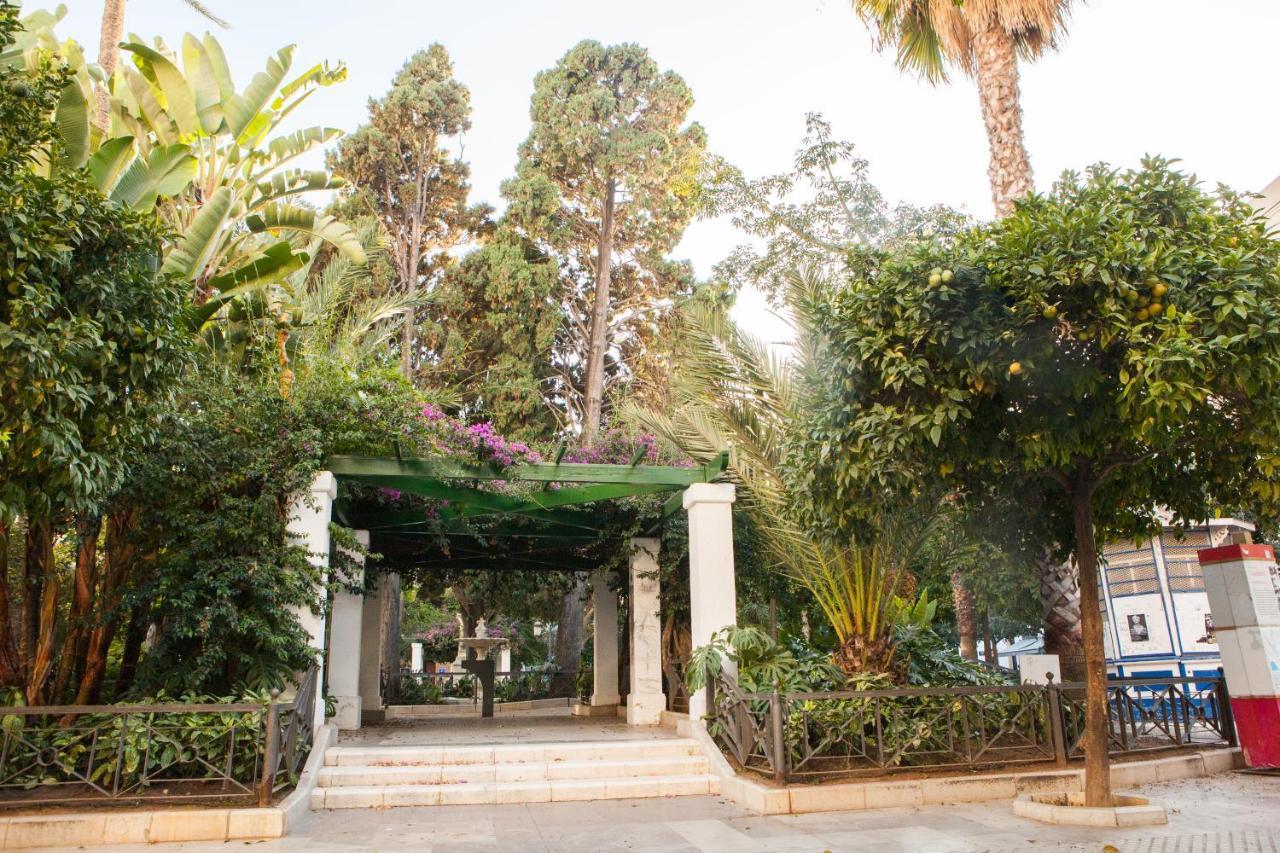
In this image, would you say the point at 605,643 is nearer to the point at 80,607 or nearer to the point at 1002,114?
the point at 80,607

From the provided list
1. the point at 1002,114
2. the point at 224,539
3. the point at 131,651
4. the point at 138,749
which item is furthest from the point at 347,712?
the point at 1002,114

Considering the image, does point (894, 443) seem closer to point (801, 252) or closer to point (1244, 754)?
point (1244, 754)

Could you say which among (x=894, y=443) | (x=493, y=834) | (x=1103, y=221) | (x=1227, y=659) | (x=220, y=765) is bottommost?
(x=493, y=834)

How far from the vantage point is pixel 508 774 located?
326 inches

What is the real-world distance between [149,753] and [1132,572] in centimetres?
1435

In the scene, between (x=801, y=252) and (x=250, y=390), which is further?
(x=801, y=252)

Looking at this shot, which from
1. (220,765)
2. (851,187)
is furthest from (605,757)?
(851,187)

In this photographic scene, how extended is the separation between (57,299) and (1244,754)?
11.3 m

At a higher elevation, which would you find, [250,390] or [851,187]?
[851,187]

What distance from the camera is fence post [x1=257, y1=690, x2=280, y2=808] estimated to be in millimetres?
6559

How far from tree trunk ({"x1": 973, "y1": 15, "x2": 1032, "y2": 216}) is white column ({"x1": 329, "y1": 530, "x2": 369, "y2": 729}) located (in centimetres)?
925

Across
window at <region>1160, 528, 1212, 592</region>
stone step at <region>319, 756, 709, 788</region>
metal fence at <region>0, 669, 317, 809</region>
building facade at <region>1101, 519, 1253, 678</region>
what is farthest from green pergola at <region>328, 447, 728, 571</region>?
window at <region>1160, 528, 1212, 592</region>

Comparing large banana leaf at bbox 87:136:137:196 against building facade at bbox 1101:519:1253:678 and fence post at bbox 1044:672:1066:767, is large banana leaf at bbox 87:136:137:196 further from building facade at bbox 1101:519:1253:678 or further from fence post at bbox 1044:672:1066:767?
building facade at bbox 1101:519:1253:678

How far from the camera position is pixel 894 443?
6105 mm
